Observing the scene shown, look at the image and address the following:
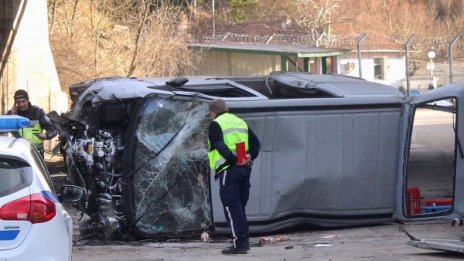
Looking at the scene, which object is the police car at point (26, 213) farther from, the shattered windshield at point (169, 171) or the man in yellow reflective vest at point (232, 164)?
the shattered windshield at point (169, 171)

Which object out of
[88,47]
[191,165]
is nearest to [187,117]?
[191,165]

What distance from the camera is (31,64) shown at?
22.5 metres

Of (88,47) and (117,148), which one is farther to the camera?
(88,47)

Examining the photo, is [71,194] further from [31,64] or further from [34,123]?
[31,64]

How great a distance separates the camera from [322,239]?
10.4m

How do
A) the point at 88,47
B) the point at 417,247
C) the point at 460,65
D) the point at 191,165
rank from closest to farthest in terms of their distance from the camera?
the point at 417,247 → the point at 191,165 → the point at 88,47 → the point at 460,65

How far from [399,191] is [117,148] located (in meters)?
3.36

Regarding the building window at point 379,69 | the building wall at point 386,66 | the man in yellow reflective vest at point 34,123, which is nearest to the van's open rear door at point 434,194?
the man in yellow reflective vest at point 34,123

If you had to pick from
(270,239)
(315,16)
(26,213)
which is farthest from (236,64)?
(26,213)

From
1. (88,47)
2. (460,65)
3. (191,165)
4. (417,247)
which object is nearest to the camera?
(417,247)

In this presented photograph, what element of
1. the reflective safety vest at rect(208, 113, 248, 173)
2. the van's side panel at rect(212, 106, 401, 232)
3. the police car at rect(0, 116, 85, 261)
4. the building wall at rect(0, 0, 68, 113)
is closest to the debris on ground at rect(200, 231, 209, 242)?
the van's side panel at rect(212, 106, 401, 232)

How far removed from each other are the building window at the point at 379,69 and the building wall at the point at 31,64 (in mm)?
35877

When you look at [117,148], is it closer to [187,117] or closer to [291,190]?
[187,117]

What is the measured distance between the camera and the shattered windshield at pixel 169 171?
33.9ft
